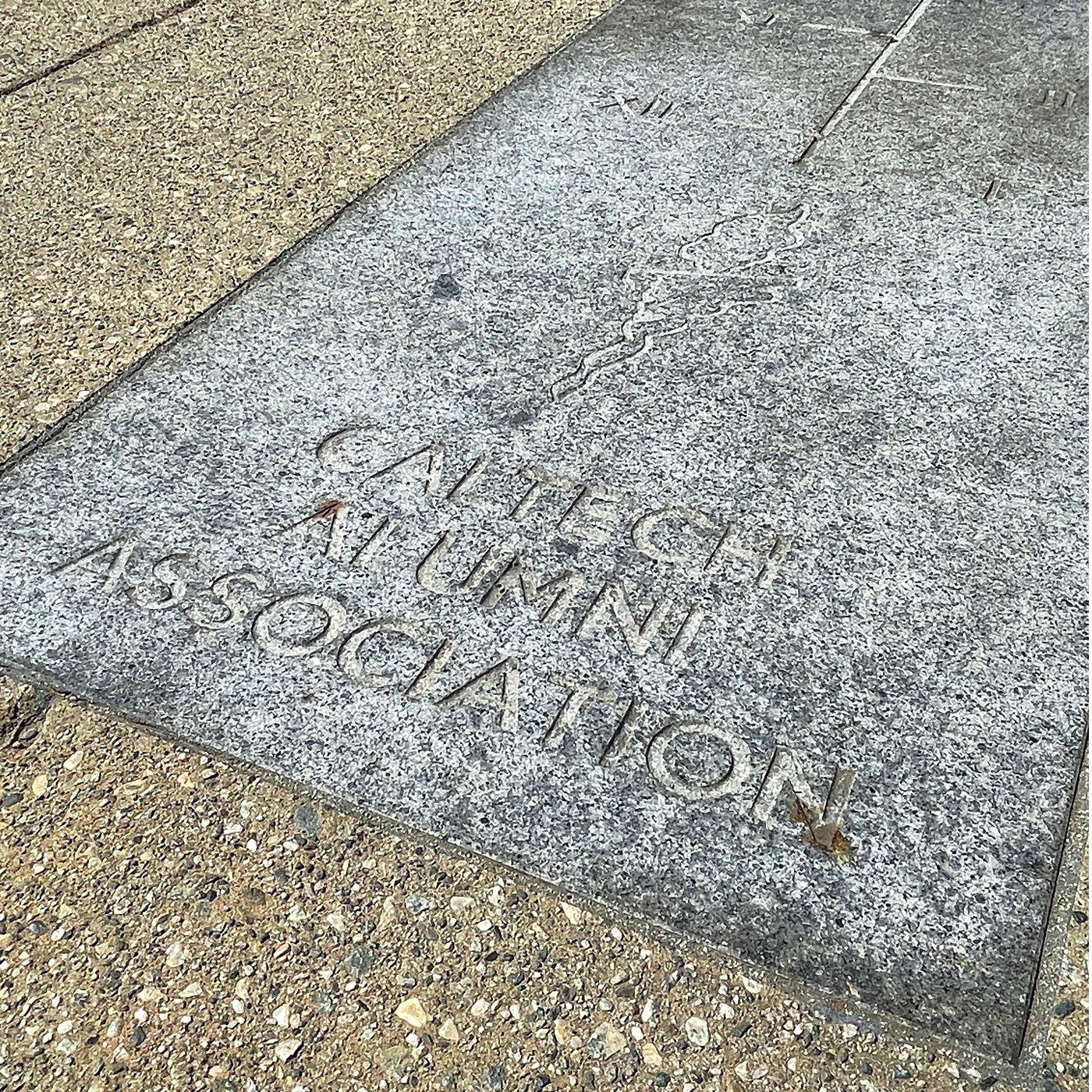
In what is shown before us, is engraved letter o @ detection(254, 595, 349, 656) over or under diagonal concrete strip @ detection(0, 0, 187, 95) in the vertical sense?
over

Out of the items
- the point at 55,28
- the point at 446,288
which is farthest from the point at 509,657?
the point at 55,28

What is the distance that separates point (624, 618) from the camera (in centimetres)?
227

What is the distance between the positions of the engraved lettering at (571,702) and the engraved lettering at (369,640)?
26cm

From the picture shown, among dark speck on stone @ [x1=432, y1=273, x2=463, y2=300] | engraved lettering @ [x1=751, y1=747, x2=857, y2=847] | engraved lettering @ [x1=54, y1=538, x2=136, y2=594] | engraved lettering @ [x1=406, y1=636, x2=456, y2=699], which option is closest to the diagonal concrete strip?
dark speck on stone @ [x1=432, y1=273, x2=463, y2=300]

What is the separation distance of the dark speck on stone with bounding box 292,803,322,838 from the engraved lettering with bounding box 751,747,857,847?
64 centimetres

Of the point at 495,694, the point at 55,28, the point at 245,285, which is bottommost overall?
the point at 55,28

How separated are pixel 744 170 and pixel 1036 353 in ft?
3.62

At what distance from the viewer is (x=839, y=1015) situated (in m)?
1.69

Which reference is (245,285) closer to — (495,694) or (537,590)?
(537,590)

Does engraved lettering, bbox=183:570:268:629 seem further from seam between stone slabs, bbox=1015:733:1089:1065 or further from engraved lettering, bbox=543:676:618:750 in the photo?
seam between stone slabs, bbox=1015:733:1089:1065

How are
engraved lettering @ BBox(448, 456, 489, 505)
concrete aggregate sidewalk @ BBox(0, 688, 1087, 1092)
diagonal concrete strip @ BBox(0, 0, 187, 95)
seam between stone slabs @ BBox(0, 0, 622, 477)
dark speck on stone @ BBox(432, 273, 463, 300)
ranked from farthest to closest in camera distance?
diagonal concrete strip @ BBox(0, 0, 187, 95) < dark speck on stone @ BBox(432, 273, 463, 300) < seam between stone slabs @ BBox(0, 0, 622, 477) < engraved lettering @ BBox(448, 456, 489, 505) < concrete aggregate sidewalk @ BBox(0, 688, 1087, 1092)

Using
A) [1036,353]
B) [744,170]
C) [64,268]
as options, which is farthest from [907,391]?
[64,268]

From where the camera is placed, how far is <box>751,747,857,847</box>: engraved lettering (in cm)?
193

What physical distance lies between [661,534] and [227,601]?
0.79m
